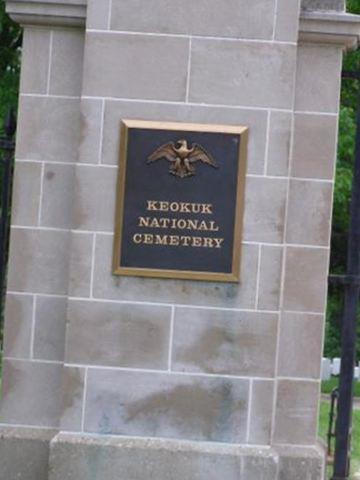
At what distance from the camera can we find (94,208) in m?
7.06

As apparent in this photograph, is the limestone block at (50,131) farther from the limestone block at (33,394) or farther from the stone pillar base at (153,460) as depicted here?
the stone pillar base at (153,460)

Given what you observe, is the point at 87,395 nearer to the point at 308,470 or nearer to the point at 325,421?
the point at 308,470

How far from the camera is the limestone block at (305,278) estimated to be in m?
7.20

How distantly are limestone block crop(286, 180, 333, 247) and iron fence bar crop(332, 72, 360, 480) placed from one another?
0.35m

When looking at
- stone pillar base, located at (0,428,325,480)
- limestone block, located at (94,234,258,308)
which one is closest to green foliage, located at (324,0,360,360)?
limestone block, located at (94,234,258,308)

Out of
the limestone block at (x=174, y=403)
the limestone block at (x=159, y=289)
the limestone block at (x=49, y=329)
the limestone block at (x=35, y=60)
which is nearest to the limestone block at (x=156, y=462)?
the limestone block at (x=174, y=403)

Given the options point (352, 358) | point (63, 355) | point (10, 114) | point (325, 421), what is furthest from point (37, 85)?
point (325, 421)

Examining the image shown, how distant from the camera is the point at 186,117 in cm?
704

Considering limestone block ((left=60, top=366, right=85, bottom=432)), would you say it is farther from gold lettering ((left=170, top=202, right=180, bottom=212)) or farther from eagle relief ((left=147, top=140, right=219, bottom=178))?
eagle relief ((left=147, top=140, right=219, bottom=178))

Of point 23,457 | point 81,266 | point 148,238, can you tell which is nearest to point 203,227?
point 148,238

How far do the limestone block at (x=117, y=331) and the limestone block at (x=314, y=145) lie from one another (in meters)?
1.22

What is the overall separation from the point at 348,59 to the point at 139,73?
10.6m

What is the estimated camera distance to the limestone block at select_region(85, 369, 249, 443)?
7.01 metres

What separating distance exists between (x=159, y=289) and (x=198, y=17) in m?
1.65
